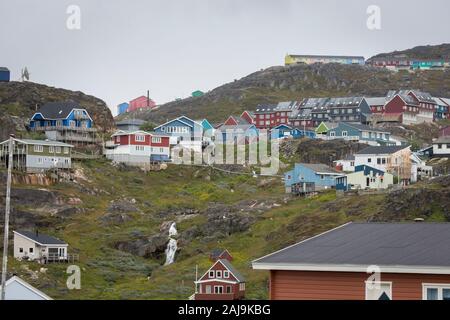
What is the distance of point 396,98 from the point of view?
483 ft

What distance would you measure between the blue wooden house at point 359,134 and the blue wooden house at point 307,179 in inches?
1025

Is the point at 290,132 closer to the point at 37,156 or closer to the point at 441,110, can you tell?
the point at 441,110

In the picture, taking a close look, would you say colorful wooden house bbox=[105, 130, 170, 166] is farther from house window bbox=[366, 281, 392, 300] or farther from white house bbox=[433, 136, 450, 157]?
house window bbox=[366, 281, 392, 300]

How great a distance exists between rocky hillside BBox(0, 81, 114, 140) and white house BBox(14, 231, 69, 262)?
30.3m

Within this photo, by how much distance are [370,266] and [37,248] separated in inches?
2552

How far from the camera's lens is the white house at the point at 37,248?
7800 cm

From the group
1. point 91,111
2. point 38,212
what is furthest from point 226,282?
point 91,111

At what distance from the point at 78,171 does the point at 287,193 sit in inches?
875

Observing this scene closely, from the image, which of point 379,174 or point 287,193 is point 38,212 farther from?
point 379,174

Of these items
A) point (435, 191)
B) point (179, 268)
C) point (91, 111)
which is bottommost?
point (179, 268)

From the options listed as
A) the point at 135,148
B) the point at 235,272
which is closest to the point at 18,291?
the point at 235,272

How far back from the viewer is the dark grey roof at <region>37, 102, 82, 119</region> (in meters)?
111

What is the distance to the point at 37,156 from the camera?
3856 inches
